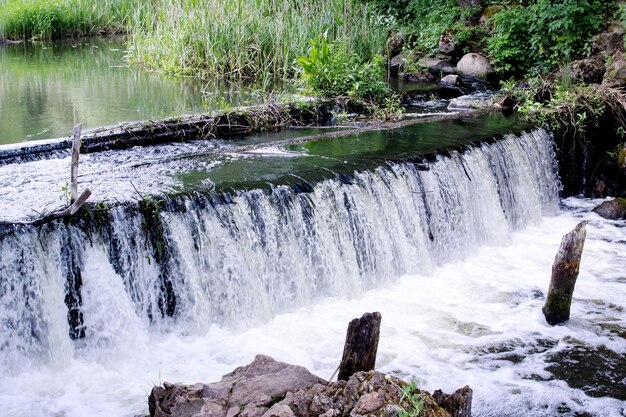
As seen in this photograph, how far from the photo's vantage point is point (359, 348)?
4.73 m

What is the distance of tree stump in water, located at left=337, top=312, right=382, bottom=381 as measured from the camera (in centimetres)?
467

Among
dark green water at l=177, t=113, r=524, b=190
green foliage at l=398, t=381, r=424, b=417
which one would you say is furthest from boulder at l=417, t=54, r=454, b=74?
green foliage at l=398, t=381, r=424, b=417

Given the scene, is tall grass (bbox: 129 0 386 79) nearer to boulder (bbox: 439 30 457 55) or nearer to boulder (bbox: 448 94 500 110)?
boulder (bbox: 439 30 457 55)

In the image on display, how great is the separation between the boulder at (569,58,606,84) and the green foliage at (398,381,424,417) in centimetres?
1023

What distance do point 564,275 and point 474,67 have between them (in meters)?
9.36

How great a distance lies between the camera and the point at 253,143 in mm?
9977

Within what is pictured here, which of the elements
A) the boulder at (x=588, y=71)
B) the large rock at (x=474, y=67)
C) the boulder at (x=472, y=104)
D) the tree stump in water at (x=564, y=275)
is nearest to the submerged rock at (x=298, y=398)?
the tree stump in water at (x=564, y=275)

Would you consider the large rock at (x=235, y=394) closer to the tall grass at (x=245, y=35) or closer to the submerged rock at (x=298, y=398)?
the submerged rock at (x=298, y=398)

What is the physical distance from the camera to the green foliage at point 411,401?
13.3 feet

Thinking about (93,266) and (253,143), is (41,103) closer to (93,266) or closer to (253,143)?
(253,143)

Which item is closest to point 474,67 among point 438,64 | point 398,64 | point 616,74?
point 438,64

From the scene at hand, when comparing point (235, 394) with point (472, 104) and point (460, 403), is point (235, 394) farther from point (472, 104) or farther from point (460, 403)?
point (472, 104)

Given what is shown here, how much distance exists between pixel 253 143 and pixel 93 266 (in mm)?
3982

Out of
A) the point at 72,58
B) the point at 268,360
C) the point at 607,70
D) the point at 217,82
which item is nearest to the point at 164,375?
the point at 268,360
